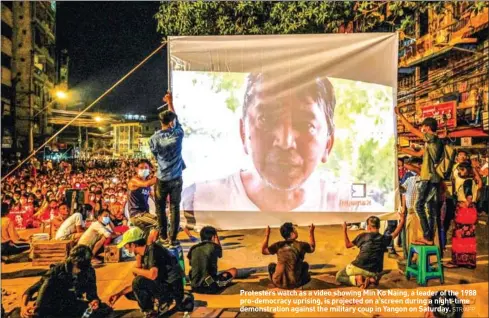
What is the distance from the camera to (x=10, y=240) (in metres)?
4.29

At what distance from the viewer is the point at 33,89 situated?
4480 millimetres

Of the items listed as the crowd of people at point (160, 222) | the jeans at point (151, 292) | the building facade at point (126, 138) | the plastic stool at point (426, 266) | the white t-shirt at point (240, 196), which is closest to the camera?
the jeans at point (151, 292)

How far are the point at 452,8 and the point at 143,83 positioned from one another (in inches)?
132

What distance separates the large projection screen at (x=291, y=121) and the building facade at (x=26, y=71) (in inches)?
55.1

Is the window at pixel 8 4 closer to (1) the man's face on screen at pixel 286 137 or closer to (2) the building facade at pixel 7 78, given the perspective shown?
(2) the building facade at pixel 7 78

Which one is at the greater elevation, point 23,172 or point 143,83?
point 143,83

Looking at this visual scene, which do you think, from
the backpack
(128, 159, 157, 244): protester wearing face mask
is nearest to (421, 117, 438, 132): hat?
the backpack

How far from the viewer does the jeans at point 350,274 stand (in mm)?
4215

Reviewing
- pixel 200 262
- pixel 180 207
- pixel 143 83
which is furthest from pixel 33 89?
pixel 200 262

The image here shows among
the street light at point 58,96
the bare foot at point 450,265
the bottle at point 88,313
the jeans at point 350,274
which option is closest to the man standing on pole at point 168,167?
the bottle at point 88,313

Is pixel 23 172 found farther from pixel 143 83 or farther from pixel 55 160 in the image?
pixel 143 83

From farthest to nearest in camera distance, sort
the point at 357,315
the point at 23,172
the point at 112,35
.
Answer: the point at 112,35 → the point at 23,172 → the point at 357,315

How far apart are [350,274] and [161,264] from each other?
73.0 inches

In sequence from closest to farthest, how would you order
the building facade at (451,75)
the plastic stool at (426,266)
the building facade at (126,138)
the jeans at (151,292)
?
the jeans at (151,292) → the plastic stool at (426,266) → the building facade at (451,75) → the building facade at (126,138)
